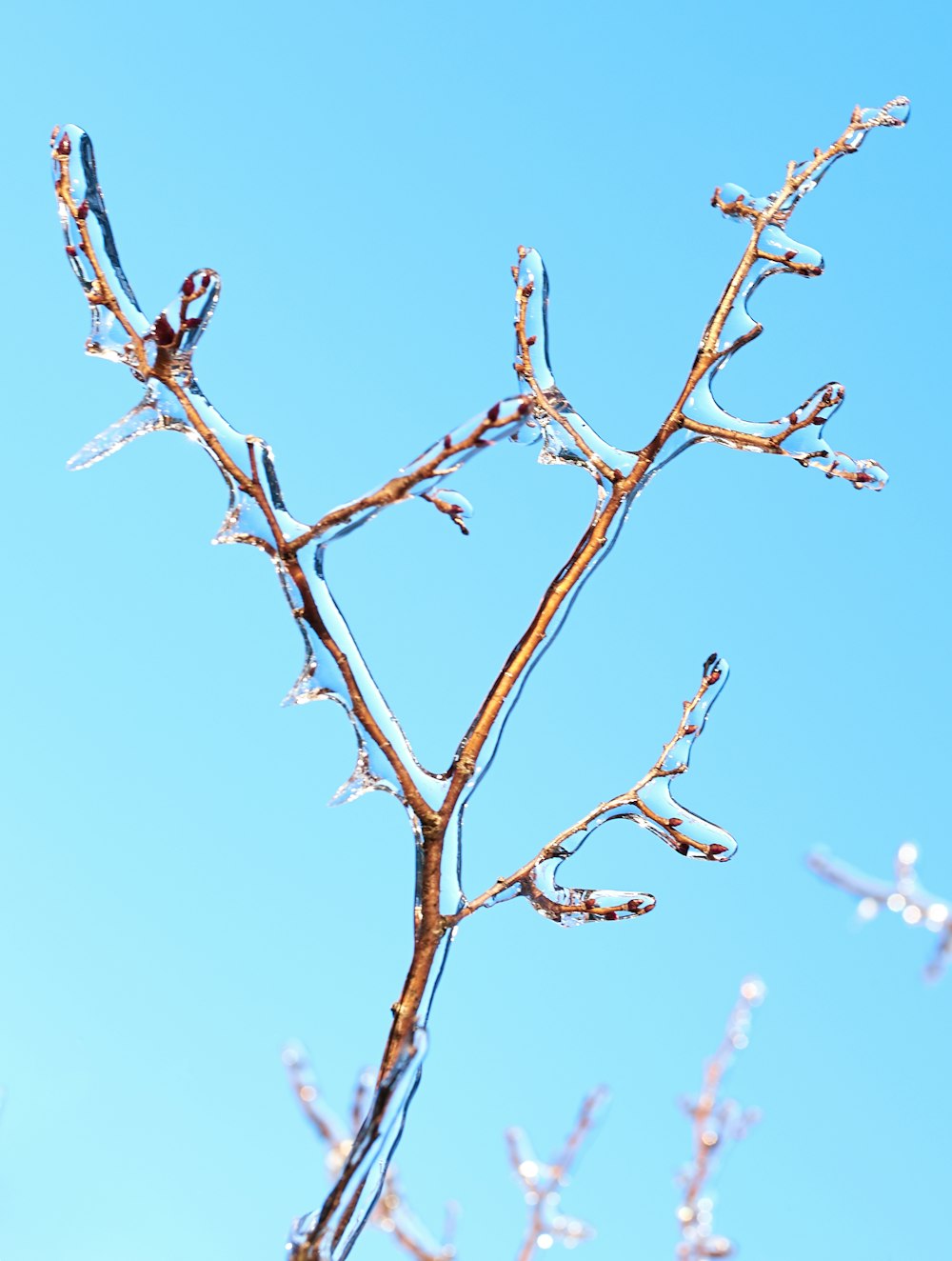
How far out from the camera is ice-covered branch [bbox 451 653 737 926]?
5.24 ft

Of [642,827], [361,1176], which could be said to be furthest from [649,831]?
[361,1176]

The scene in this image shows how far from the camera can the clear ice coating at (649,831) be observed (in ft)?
5.25

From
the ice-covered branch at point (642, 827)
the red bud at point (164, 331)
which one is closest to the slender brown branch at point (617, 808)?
the ice-covered branch at point (642, 827)

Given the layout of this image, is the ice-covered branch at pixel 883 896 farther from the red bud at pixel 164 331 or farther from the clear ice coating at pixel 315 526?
the red bud at pixel 164 331

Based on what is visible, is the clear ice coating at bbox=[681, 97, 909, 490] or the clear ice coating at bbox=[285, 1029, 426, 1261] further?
the clear ice coating at bbox=[681, 97, 909, 490]

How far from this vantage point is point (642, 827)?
1.67m

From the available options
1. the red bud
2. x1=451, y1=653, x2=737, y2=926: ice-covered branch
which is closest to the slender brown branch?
x1=451, y1=653, x2=737, y2=926: ice-covered branch

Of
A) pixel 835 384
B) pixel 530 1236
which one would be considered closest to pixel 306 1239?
pixel 835 384

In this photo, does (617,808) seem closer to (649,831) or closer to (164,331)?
(649,831)

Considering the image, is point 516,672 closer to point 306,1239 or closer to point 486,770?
point 486,770

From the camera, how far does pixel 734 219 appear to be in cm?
211

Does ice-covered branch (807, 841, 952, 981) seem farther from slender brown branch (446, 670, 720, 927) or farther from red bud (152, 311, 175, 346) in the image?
red bud (152, 311, 175, 346)

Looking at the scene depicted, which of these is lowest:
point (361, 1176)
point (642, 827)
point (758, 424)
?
point (361, 1176)

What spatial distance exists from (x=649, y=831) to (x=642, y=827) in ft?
0.04
